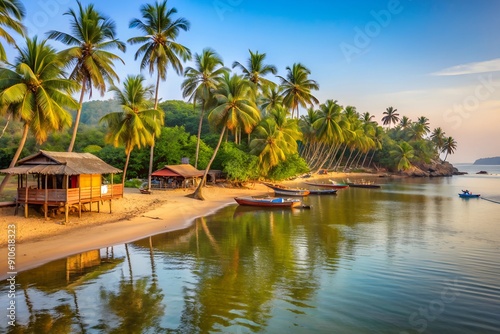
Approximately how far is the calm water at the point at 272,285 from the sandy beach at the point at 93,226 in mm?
1065

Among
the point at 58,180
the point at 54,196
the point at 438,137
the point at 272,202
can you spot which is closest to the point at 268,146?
the point at 272,202

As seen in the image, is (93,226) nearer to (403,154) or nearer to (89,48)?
(89,48)

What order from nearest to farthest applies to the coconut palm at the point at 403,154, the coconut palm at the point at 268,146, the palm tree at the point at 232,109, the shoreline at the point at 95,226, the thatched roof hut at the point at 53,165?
the shoreline at the point at 95,226, the thatched roof hut at the point at 53,165, the palm tree at the point at 232,109, the coconut palm at the point at 268,146, the coconut palm at the point at 403,154

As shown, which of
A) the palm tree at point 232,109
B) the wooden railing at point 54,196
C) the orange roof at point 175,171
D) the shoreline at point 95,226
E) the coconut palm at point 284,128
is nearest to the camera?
the shoreline at point 95,226

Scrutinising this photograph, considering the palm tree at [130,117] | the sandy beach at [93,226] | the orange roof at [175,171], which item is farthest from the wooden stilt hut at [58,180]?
the orange roof at [175,171]

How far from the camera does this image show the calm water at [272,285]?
29.8 ft

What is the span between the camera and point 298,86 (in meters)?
47.2

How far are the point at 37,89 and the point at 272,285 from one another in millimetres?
17402

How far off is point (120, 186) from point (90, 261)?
34.2 feet

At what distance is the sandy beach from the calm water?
1.07 meters

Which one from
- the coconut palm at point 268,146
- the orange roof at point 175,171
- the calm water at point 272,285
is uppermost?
the coconut palm at point 268,146

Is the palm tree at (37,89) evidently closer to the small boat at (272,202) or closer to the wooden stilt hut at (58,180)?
the wooden stilt hut at (58,180)

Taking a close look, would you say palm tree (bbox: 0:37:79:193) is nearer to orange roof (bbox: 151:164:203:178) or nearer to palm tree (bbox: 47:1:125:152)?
palm tree (bbox: 47:1:125:152)

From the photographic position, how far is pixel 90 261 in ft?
46.1
